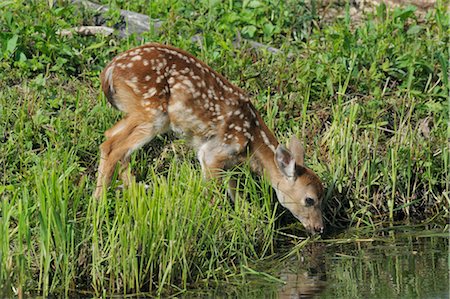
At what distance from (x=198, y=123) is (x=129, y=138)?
59cm

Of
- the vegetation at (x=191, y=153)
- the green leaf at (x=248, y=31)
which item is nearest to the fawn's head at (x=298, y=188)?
the vegetation at (x=191, y=153)

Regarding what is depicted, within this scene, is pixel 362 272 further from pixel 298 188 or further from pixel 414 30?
pixel 414 30

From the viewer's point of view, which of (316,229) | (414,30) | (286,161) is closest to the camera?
(316,229)

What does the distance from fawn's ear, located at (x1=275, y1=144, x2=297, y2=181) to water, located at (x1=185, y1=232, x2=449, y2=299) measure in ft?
2.16

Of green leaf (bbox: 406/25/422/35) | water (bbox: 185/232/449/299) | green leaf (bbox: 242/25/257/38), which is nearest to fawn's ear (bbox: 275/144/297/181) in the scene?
water (bbox: 185/232/449/299)

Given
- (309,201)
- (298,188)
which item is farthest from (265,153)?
(309,201)

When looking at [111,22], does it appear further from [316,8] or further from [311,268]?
[311,268]

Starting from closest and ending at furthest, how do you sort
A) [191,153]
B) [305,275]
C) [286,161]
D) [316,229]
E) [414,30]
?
[305,275] → [316,229] → [286,161] → [191,153] → [414,30]

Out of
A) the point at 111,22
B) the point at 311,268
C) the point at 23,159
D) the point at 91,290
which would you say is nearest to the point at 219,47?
the point at 111,22

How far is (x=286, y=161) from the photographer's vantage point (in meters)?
9.48

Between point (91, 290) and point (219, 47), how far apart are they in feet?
12.8

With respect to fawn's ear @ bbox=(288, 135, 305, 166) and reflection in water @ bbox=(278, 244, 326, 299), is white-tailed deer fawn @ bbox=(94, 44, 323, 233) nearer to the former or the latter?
fawn's ear @ bbox=(288, 135, 305, 166)

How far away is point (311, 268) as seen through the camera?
8430 mm

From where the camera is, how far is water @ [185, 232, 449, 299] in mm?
7683
